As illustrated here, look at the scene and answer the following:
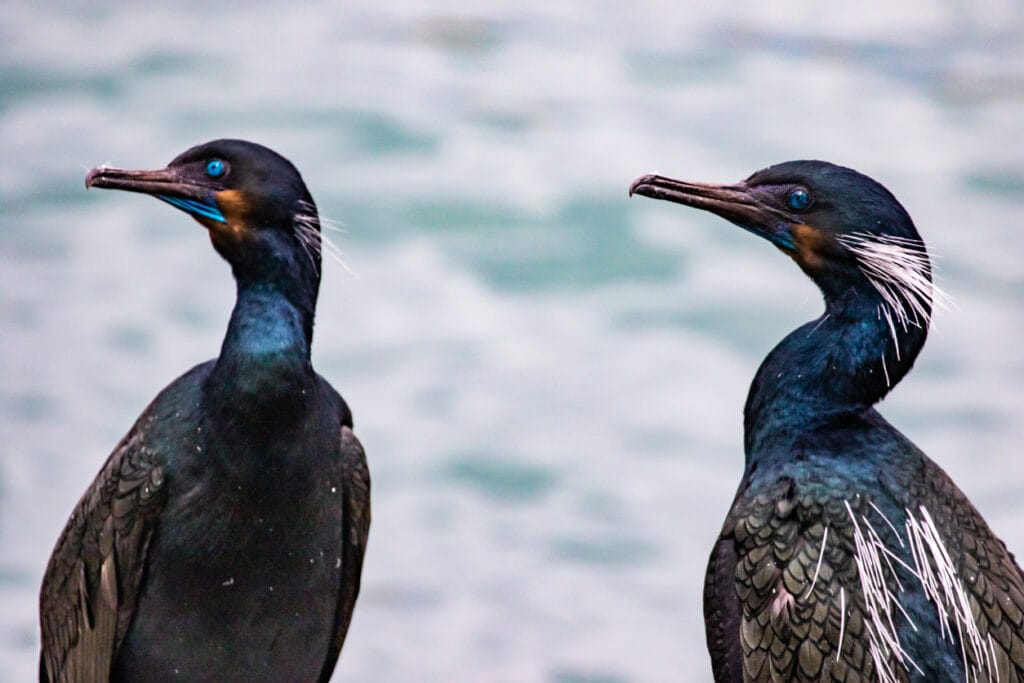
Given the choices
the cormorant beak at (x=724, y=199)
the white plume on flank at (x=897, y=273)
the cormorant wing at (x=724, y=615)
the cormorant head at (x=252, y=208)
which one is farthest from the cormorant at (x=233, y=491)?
the white plume on flank at (x=897, y=273)

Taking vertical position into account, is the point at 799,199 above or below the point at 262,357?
above

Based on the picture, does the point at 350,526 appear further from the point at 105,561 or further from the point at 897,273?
the point at 897,273

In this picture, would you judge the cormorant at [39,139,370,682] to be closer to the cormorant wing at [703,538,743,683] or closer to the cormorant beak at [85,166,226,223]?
the cormorant beak at [85,166,226,223]

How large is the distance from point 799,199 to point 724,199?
0.24m

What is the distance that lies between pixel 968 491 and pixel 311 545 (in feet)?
21.8

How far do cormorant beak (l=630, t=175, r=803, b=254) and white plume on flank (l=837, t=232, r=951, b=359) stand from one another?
0.87ft

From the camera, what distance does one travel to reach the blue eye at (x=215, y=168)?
4883 millimetres

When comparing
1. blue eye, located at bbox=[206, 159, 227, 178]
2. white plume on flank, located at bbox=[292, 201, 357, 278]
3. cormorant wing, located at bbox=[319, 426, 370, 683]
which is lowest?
cormorant wing, located at bbox=[319, 426, 370, 683]

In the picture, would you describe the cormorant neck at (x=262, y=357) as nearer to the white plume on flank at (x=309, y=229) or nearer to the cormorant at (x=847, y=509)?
the white plume on flank at (x=309, y=229)

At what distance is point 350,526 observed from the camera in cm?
527

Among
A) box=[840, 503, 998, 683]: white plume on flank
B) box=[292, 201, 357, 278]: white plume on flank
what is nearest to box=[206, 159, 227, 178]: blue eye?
box=[292, 201, 357, 278]: white plume on flank

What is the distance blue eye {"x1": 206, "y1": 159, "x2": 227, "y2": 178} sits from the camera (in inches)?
192

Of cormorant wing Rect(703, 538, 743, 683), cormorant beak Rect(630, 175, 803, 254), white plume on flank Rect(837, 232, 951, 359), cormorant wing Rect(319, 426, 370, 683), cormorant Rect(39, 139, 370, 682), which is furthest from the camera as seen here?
cormorant wing Rect(319, 426, 370, 683)

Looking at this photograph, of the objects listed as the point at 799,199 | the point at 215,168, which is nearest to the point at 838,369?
the point at 799,199
